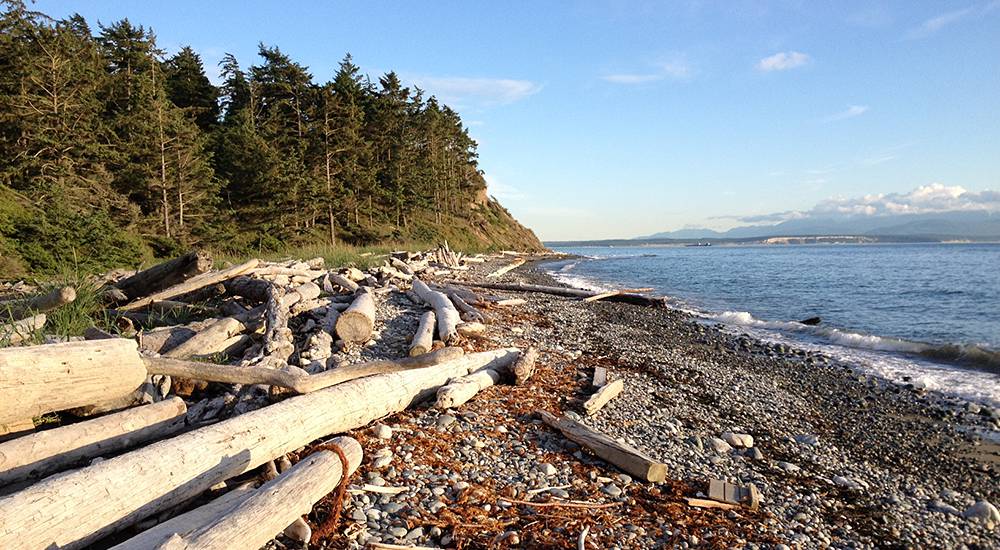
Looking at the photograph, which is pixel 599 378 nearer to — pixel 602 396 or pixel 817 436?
pixel 602 396

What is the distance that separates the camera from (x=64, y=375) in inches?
151

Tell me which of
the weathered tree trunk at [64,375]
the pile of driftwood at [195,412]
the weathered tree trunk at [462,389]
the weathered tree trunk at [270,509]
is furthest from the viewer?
the weathered tree trunk at [462,389]

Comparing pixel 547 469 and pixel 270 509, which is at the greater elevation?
pixel 270 509

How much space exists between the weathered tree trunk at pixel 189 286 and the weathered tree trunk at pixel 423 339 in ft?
12.3

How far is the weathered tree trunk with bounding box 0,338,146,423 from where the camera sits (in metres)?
3.56

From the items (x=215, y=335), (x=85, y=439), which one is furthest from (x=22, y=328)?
(x=85, y=439)

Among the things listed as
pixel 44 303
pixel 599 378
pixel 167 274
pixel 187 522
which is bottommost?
pixel 599 378

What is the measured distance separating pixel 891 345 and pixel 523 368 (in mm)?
12686

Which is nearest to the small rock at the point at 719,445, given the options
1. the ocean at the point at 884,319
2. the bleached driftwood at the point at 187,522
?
the bleached driftwood at the point at 187,522

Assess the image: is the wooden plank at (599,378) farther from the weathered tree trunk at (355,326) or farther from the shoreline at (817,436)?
the weathered tree trunk at (355,326)

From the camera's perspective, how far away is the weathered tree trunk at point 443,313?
27.4ft

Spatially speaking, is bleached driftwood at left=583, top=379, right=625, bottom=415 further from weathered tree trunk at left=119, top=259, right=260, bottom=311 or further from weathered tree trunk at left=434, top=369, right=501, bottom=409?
weathered tree trunk at left=119, top=259, right=260, bottom=311

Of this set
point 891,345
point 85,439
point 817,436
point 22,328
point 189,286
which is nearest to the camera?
point 85,439

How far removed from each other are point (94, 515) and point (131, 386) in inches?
71.5
